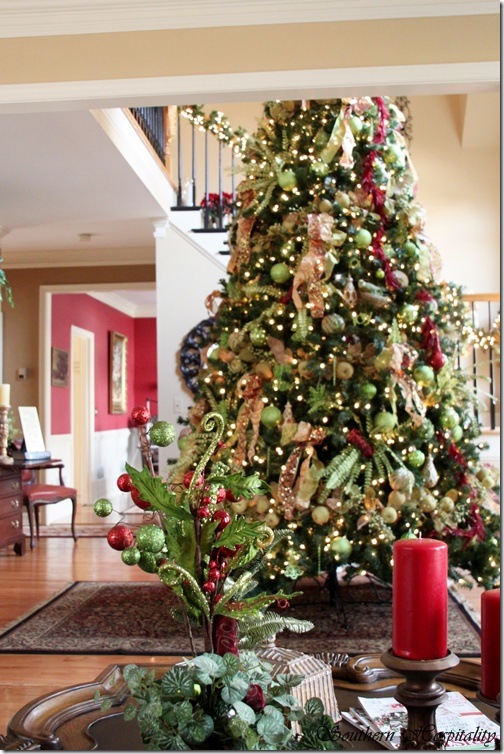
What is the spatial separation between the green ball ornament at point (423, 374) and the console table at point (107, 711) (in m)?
2.32

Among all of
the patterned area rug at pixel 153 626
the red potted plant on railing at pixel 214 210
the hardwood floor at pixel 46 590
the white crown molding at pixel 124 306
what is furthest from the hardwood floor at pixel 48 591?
the white crown molding at pixel 124 306

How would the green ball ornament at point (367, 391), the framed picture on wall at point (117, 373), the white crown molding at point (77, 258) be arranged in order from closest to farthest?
1. the green ball ornament at point (367, 391)
2. the white crown molding at point (77, 258)
3. the framed picture on wall at point (117, 373)

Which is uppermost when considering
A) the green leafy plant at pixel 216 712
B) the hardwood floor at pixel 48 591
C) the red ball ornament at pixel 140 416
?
the red ball ornament at pixel 140 416

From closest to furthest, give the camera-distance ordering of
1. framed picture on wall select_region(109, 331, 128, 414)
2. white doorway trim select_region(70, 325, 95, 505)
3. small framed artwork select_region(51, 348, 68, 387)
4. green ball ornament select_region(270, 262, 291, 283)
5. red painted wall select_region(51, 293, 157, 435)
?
green ball ornament select_region(270, 262, 291, 283)
small framed artwork select_region(51, 348, 68, 387)
red painted wall select_region(51, 293, 157, 435)
white doorway trim select_region(70, 325, 95, 505)
framed picture on wall select_region(109, 331, 128, 414)

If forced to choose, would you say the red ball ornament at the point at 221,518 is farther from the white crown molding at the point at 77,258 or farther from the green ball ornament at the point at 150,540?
the white crown molding at the point at 77,258

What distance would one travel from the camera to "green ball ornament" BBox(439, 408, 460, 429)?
362 cm

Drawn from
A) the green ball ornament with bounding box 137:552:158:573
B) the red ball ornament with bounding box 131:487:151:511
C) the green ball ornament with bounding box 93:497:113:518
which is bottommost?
the green ball ornament with bounding box 137:552:158:573

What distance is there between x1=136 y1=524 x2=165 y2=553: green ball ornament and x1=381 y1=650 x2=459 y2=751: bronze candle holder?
254 millimetres

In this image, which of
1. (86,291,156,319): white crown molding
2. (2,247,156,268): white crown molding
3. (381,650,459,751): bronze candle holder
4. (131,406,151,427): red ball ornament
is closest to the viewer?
(381,650,459,751): bronze candle holder

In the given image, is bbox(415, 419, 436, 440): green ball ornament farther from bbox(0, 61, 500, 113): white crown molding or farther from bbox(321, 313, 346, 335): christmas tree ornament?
bbox(0, 61, 500, 113): white crown molding

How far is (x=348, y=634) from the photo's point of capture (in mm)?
3658

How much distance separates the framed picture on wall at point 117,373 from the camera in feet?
35.7

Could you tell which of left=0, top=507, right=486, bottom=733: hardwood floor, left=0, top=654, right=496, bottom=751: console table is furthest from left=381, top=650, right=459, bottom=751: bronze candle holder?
left=0, top=507, right=486, bottom=733: hardwood floor

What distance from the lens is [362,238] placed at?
358 centimetres
